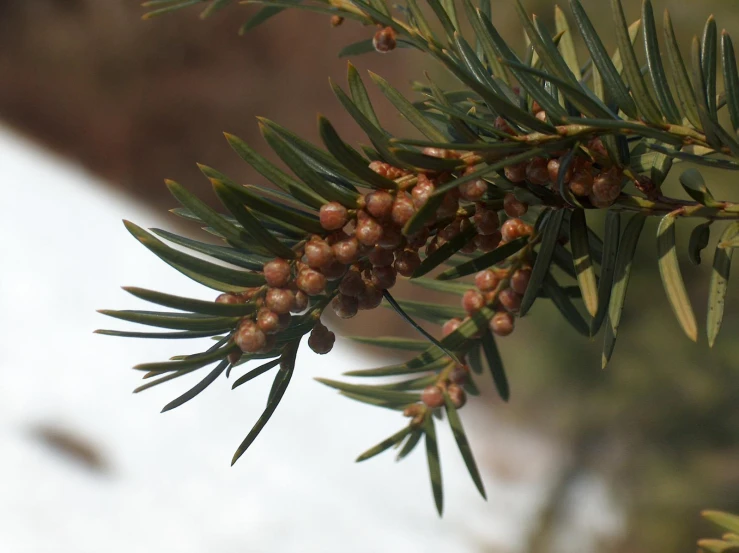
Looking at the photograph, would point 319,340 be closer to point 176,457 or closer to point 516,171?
point 516,171

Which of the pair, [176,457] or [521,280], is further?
[176,457]

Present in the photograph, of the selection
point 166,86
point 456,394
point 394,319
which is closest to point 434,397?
point 456,394

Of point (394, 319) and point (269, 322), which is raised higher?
point (269, 322)

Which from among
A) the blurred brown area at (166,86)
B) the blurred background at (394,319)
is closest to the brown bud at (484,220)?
the blurred background at (394,319)

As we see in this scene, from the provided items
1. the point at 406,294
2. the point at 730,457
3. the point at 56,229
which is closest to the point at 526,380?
the point at 730,457

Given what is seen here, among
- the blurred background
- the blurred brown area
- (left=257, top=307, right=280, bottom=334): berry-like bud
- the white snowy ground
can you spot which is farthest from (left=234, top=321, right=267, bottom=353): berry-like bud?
the blurred brown area

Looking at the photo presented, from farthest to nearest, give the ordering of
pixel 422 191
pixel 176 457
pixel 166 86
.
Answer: pixel 166 86
pixel 176 457
pixel 422 191

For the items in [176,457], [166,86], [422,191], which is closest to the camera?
[422,191]

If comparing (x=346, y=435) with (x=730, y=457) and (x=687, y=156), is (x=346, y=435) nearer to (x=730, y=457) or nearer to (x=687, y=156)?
(x=730, y=457)
